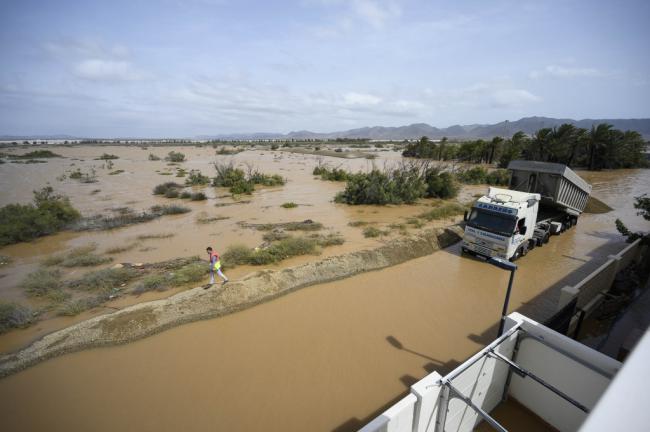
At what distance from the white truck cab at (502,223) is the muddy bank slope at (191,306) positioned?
8.94 ft

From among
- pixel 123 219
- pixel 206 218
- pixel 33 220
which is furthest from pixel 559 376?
pixel 33 220

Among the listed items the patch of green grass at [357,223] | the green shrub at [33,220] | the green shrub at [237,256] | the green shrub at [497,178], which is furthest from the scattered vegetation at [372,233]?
the green shrub at [497,178]

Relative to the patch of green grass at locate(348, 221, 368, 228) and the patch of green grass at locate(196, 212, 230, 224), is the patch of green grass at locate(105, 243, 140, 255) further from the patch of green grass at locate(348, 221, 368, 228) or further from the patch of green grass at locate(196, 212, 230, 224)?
the patch of green grass at locate(348, 221, 368, 228)

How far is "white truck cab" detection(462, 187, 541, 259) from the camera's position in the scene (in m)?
9.95

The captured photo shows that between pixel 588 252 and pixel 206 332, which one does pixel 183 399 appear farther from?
pixel 588 252

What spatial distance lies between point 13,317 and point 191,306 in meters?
4.50

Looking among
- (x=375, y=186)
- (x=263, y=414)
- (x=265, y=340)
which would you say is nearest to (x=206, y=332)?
(x=265, y=340)

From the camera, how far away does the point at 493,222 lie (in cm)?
1030

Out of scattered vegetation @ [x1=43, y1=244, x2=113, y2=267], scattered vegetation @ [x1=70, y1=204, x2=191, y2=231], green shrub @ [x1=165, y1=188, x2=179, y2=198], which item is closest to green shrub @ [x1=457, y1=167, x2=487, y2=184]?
scattered vegetation @ [x1=70, y1=204, x2=191, y2=231]

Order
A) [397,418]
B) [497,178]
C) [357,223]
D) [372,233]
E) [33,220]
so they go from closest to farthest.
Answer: [397,418]
[372,233]
[33,220]
[357,223]
[497,178]

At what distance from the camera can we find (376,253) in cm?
1121

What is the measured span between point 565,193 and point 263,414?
15.3 m

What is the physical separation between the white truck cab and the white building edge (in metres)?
6.33

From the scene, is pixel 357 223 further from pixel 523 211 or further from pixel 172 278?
pixel 172 278
